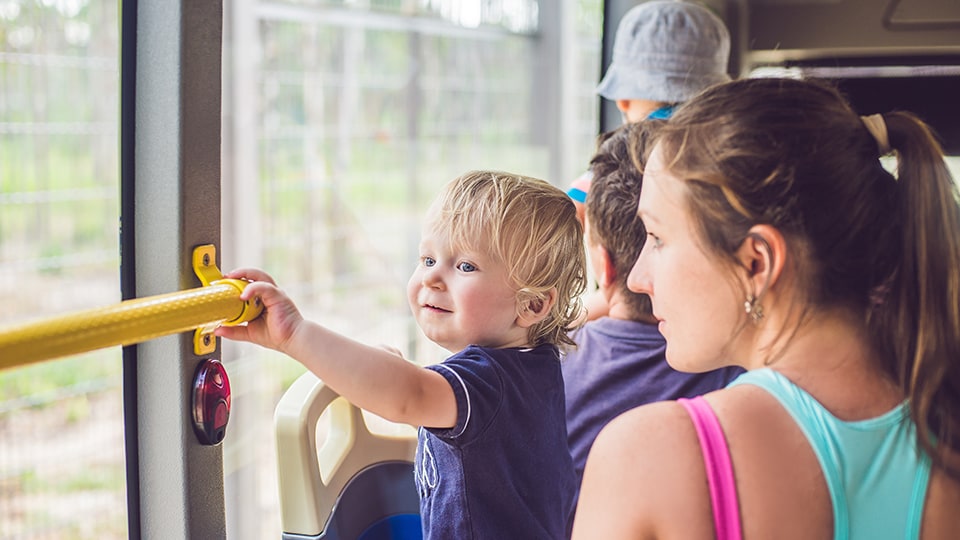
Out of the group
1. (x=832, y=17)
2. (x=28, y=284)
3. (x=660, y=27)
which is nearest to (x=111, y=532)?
(x=28, y=284)

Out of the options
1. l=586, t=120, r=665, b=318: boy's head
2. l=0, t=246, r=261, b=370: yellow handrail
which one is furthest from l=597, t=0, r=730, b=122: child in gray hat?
l=0, t=246, r=261, b=370: yellow handrail

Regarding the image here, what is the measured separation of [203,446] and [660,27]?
1.38m

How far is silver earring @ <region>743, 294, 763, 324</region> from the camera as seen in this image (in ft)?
2.75

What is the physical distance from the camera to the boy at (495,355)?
1.11 meters

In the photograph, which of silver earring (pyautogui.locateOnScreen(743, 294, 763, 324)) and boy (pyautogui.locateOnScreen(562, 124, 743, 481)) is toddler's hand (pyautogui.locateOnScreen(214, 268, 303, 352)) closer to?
silver earring (pyautogui.locateOnScreen(743, 294, 763, 324))

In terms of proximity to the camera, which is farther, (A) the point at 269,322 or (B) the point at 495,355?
(B) the point at 495,355

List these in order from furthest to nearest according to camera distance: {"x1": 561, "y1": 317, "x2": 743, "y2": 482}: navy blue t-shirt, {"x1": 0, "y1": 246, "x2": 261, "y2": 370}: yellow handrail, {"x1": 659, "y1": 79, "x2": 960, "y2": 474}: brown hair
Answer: {"x1": 561, "y1": 317, "x2": 743, "y2": 482}: navy blue t-shirt, {"x1": 659, "y1": 79, "x2": 960, "y2": 474}: brown hair, {"x1": 0, "y1": 246, "x2": 261, "y2": 370}: yellow handrail

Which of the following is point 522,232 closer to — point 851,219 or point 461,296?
point 461,296

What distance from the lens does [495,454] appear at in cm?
113

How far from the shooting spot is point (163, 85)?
98 centimetres

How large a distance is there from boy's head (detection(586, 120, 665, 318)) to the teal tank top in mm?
649

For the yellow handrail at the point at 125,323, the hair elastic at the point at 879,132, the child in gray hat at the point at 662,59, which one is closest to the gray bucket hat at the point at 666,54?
the child in gray hat at the point at 662,59

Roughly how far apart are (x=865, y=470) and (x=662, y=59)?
1.34 metres

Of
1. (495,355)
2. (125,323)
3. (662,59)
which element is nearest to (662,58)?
(662,59)
